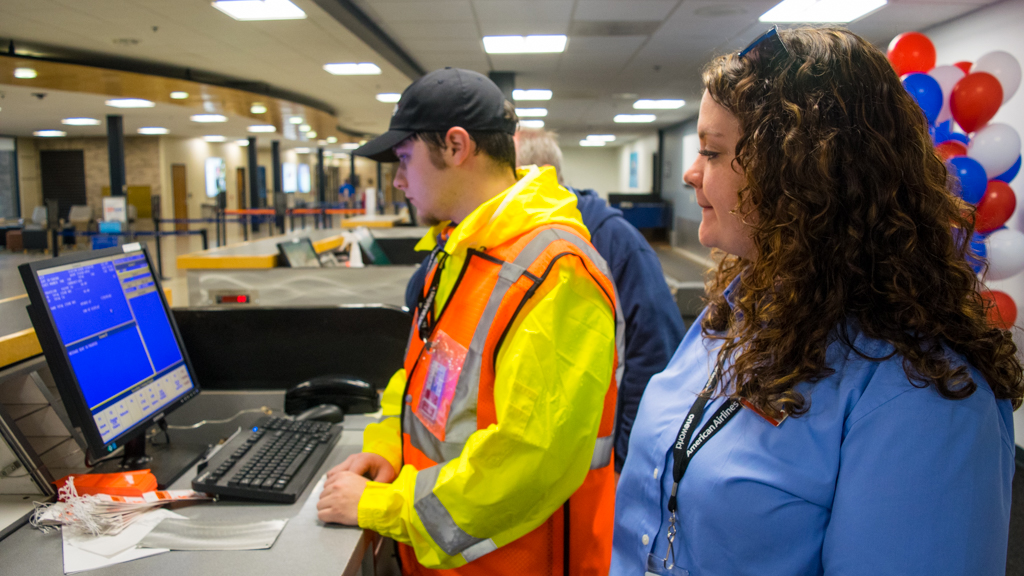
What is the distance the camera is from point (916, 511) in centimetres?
59

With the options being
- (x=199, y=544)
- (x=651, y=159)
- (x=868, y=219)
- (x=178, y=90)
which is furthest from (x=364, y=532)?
(x=651, y=159)

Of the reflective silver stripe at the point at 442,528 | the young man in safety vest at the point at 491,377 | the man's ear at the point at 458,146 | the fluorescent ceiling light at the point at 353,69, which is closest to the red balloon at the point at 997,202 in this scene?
the young man in safety vest at the point at 491,377

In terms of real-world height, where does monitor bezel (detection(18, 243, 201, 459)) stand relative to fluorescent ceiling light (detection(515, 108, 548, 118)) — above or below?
below

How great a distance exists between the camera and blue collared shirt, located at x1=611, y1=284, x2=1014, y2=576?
588 mm

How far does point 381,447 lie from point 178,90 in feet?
31.4

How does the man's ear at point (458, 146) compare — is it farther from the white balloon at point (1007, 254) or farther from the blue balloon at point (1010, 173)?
the blue balloon at point (1010, 173)

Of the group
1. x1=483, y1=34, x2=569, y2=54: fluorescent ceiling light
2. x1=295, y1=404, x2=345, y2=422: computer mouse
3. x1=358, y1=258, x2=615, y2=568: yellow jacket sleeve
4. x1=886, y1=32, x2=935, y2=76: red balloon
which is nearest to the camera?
x1=358, y1=258, x2=615, y2=568: yellow jacket sleeve

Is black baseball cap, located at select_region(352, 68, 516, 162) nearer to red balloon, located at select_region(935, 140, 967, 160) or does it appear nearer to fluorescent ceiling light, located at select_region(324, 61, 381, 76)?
red balloon, located at select_region(935, 140, 967, 160)

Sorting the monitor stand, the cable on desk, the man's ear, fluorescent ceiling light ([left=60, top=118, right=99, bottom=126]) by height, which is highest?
fluorescent ceiling light ([left=60, top=118, right=99, bottom=126])

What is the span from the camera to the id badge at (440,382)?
1140mm

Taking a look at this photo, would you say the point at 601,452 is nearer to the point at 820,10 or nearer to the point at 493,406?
the point at 493,406

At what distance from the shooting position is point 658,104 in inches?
459

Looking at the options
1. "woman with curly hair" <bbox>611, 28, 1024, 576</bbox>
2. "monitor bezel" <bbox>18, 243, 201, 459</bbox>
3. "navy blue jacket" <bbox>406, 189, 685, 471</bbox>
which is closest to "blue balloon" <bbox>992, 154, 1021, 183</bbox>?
"navy blue jacket" <bbox>406, 189, 685, 471</bbox>

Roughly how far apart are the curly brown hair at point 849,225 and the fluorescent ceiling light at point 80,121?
16671mm
